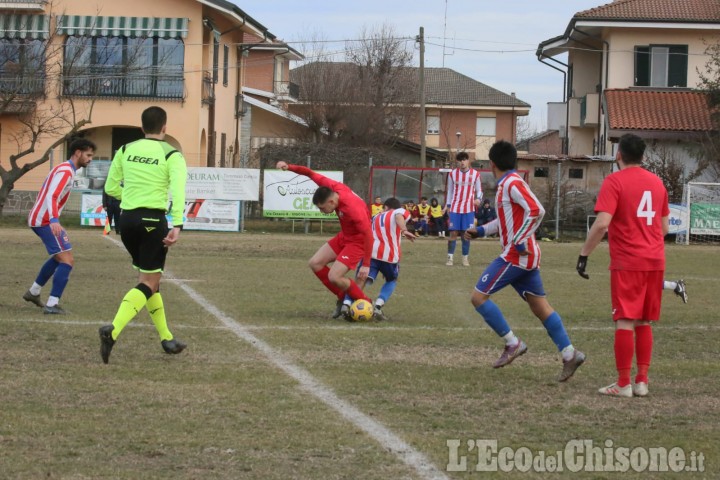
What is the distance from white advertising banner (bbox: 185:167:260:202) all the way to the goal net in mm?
11868

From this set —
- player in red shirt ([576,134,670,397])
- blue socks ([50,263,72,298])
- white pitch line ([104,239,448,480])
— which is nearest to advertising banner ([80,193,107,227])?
blue socks ([50,263,72,298])

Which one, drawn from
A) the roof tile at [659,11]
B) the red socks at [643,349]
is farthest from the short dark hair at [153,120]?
the roof tile at [659,11]

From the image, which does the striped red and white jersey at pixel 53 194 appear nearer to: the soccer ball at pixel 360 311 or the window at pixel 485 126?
the soccer ball at pixel 360 311

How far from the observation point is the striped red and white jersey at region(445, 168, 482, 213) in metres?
20.1

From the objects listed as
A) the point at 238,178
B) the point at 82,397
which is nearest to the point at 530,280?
the point at 82,397

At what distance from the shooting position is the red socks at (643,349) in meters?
7.86

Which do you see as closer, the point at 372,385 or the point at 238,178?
the point at 372,385

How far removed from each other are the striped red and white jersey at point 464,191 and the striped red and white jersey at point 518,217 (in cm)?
1133

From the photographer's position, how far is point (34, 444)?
593cm

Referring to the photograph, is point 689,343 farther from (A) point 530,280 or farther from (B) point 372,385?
(B) point 372,385

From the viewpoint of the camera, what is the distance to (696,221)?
3209cm

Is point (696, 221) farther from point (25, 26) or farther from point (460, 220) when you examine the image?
point (25, 26)

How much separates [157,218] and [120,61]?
110 feet

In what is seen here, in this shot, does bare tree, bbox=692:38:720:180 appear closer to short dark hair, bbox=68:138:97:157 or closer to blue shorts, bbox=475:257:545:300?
short dark hair, bbox=68:138:97:157
